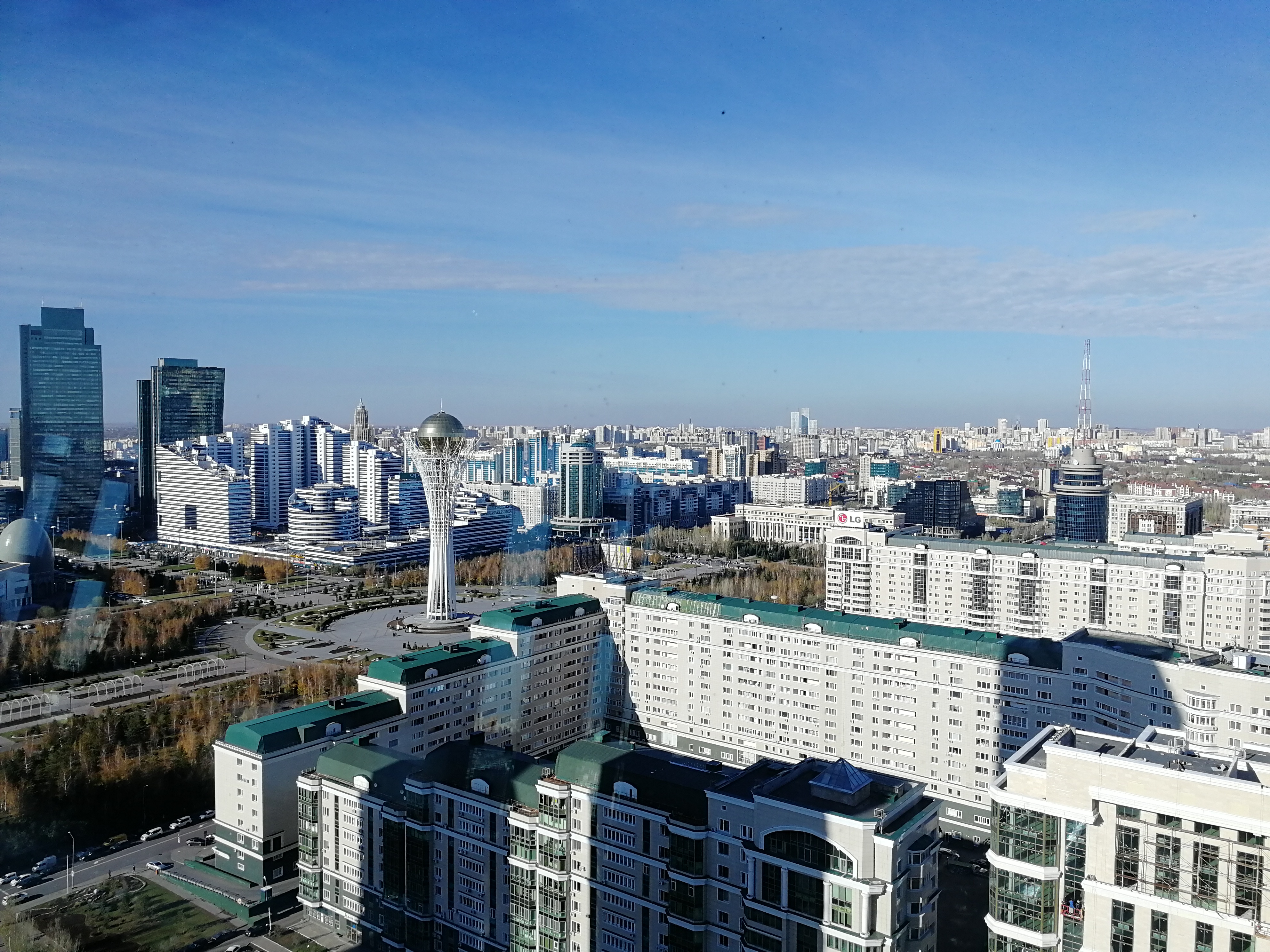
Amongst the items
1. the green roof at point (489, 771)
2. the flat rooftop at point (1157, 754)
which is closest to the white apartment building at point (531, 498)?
the green roof at point (489, 771)

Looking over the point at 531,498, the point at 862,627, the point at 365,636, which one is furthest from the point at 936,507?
the point at 862,627

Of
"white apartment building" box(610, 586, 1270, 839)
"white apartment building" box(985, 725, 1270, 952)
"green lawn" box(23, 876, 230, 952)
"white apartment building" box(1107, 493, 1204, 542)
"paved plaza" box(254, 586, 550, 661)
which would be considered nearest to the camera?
"white apartment building" box(985, 725, 1270, 952)

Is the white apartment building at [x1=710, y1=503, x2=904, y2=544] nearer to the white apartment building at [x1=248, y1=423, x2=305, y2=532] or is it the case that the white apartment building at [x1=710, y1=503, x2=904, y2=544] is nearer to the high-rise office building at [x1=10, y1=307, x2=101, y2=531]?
the white apartment building at [x1=248, y1=423, x2=305, y2=532]

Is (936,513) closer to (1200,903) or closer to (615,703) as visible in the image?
(615,703)

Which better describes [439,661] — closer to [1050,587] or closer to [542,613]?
[542,613]

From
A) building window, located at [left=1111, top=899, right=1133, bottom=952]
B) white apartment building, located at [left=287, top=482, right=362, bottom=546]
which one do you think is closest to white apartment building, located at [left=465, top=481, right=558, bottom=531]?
white apartment building, located at [left=287, top=482, right=362, bottom=546]
